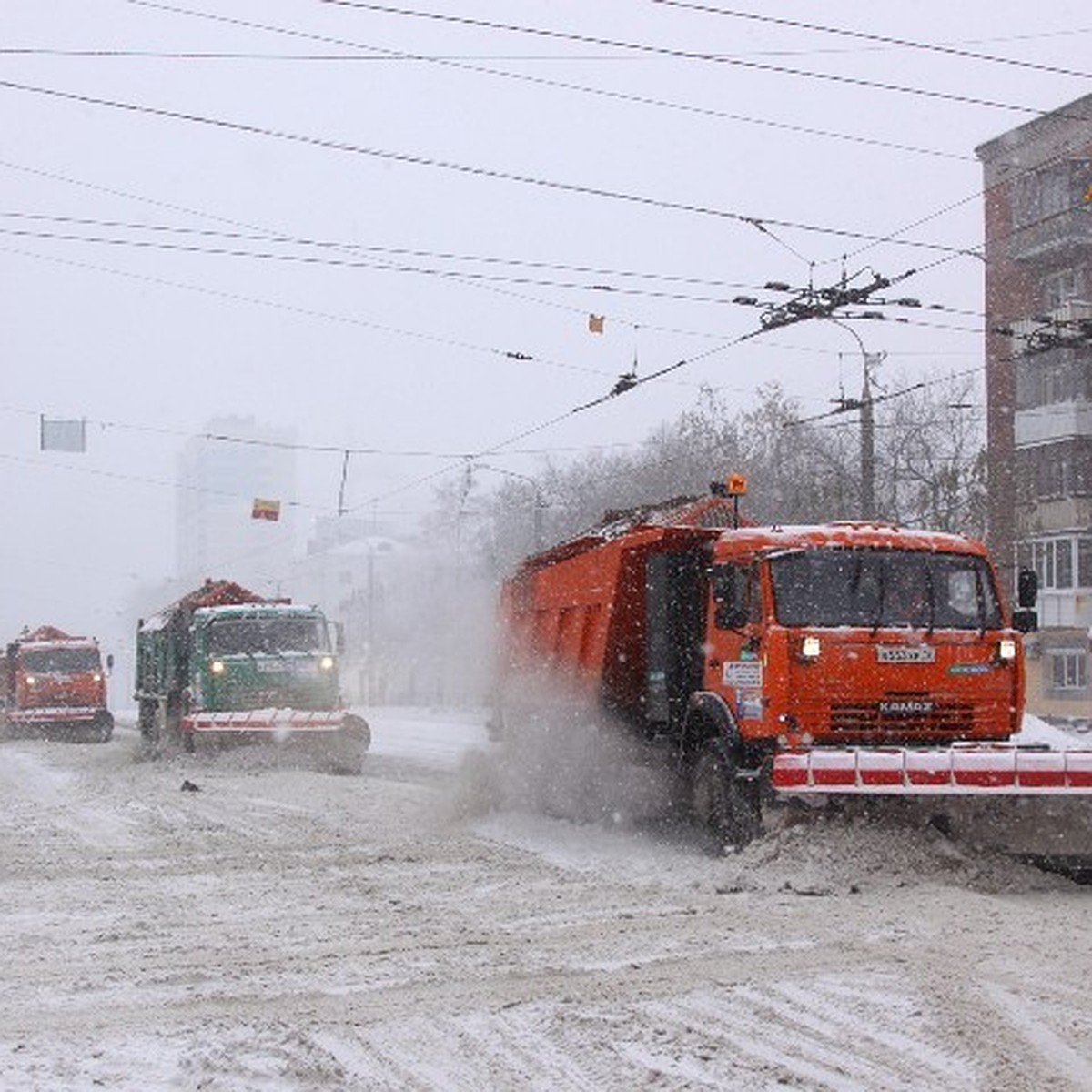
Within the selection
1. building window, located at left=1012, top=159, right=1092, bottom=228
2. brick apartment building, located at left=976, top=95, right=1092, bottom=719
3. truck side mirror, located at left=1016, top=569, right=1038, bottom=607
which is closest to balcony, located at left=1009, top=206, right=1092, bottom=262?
brick apartment building, located at left=976, top=95, right=1092, bottom=719

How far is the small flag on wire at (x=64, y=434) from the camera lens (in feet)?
115

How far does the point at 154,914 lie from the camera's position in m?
10.0

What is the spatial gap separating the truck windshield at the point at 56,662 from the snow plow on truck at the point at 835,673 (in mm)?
28090

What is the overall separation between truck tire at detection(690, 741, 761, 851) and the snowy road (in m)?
0.35

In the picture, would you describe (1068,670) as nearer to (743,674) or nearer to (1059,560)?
(1059,560)

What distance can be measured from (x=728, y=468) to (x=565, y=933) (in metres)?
43.7

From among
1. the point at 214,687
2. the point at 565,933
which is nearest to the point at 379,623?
the point at 214,687

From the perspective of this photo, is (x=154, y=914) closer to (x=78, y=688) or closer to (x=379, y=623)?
(x=78, y=688)

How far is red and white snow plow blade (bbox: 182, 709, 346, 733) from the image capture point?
23938mm

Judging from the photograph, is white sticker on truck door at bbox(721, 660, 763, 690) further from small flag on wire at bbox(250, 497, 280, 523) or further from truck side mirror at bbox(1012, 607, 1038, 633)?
small flag on wire at bbox(250, 497, 280, 523)

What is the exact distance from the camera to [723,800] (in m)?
12.9

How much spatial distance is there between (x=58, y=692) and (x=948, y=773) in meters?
32.0

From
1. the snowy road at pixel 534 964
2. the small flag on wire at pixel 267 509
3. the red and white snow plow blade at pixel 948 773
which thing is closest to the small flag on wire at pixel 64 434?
the small flag on wire at pixel 267 509

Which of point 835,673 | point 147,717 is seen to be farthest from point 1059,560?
point 835,673
